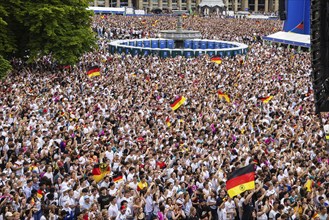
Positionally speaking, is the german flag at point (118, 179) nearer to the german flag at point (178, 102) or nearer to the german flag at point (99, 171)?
the german flag at point (99, 171)

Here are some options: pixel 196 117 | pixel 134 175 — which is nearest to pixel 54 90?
pixel 196 117

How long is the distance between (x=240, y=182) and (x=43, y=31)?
2652 cm

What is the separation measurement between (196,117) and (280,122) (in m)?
3.43

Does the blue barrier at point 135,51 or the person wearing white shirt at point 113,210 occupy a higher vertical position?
the blue barrier at point 135,51

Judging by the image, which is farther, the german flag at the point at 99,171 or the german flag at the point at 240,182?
the german flag at the point at 99,171

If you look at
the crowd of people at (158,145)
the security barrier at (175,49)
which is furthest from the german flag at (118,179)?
the security barrier at (175,49)

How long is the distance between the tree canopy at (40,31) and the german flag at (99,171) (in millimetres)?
21411

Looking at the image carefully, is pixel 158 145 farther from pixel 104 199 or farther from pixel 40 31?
pixel 40 31

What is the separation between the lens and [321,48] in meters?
12.2

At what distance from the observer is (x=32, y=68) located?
38312mm

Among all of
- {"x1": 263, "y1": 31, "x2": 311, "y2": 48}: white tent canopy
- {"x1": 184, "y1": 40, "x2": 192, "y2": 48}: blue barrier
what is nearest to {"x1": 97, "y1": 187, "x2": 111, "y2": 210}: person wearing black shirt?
{"x1": 263, "y1": 31, "x2": 311, "y2": 48}: white tent canopy

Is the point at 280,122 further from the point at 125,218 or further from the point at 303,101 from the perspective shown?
the point at 125,218

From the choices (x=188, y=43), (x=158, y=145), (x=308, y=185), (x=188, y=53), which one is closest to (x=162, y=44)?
(x=188, y=43)

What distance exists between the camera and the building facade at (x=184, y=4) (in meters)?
146
